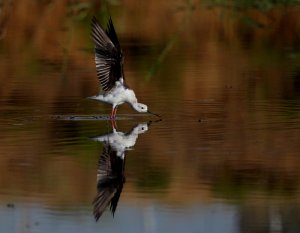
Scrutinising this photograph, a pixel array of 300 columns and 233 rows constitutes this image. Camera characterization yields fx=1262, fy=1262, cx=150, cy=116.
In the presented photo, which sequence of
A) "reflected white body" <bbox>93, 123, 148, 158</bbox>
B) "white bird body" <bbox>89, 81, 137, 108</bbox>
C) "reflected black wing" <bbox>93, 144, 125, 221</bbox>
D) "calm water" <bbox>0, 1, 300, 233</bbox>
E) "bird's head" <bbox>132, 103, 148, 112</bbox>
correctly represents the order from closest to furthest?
"calm water" <bbox>0, 1, 300, 233</bbox> → "reflected black wing" <bbox>93, 144, 125, 221</bbox> → "reflected white body" <bbox>93, 123, 148, 158</bbox> → "bird's head" <bbox>132, 103, 148, 112</bbox> → "white bird body" <bbox>89, 81, 137, 108</bbox>

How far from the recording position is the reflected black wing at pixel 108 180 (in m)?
8.13

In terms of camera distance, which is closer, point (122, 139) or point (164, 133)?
point (122, 139)

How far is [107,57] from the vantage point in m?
12.3

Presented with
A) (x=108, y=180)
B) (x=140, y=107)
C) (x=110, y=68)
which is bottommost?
(x=108, y=180)

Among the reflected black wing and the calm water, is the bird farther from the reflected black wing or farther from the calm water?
the reflected black wing

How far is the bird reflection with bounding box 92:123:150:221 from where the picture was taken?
26.9 ft

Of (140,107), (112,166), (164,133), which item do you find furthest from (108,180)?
(140,107)

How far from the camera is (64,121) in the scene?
1153 centimetres

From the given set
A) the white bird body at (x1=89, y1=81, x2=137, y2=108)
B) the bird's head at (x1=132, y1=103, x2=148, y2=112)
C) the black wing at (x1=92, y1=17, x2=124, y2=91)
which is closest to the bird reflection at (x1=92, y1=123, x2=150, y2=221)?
the bird's head at (x1=132, y1=103, x2=148, y2=112)

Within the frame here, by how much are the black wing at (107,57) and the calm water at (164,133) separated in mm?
353

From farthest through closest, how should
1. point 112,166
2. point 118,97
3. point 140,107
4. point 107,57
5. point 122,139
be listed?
point 107,57 < point 118,97 < point 140,107 < point 122,139 < point 112,166

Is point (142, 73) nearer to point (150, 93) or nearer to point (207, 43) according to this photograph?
point (150, 93)

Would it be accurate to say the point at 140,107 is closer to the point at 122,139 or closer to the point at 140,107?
the point at 140,107

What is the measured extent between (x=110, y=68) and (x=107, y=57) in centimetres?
13
